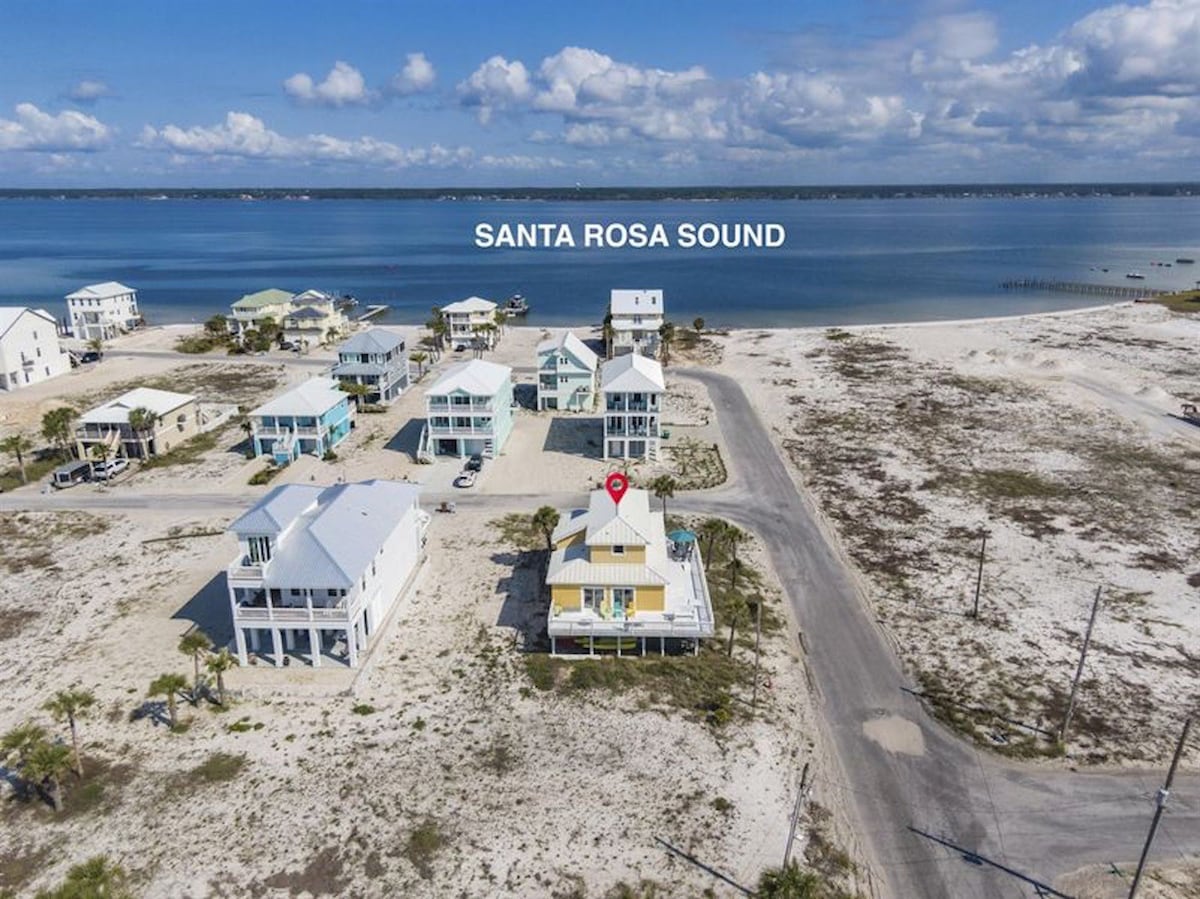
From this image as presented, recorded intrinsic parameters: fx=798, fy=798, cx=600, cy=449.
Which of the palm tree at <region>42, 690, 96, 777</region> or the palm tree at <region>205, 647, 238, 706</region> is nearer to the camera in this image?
the palm tree at <region>42, 690, 96, 777</region>

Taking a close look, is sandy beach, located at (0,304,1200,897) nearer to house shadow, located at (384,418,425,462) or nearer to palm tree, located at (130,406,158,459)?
house shadow, located at (384,418,425,462)

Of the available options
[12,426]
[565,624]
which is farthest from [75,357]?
[565,624]

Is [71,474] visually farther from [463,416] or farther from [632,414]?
[632,414]

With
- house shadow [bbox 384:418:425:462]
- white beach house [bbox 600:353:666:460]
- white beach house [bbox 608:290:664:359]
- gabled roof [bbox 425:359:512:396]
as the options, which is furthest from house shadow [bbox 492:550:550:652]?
white beach house [bbox 608:290:664:359]

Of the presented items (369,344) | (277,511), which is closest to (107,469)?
(369,344)

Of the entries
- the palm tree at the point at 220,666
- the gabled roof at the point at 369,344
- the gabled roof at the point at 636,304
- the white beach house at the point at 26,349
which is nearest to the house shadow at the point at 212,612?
the palm tree at the point at 220,666

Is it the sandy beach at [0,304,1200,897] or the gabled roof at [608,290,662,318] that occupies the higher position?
the gabled roof at [608,290,662,318]

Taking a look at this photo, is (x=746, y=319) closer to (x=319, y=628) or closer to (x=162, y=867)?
(x=319, y=628)
